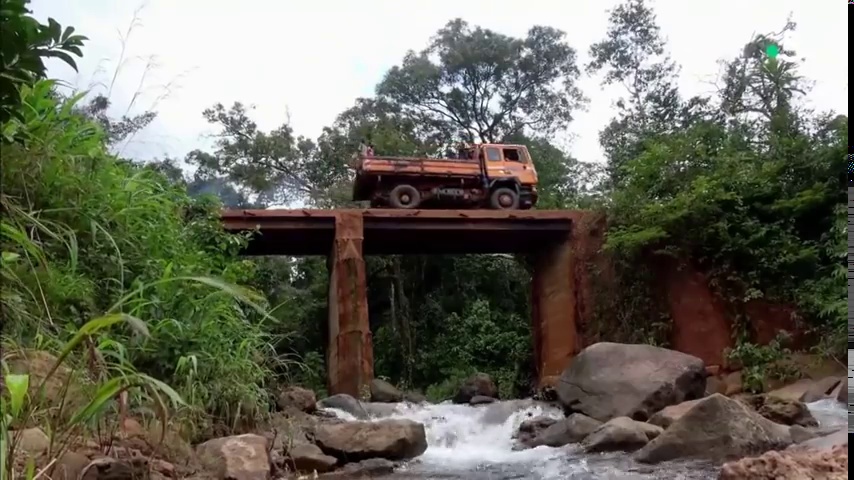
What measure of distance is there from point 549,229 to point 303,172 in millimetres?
11399

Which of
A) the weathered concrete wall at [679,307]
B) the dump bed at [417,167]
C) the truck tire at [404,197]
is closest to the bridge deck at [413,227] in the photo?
the weathered concrete wall at [679,307]

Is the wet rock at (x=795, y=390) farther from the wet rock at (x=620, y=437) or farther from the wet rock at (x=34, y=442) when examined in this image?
the wet rock at (x=34, y=442)

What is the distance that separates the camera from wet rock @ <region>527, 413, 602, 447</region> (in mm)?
6867

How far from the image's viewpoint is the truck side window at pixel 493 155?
48.7 ft

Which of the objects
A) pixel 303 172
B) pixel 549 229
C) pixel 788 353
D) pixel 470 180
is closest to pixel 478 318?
pixel 470 180

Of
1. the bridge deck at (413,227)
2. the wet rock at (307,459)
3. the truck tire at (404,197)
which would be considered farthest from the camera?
the truck tire at (404,197)

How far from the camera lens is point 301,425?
19.7 feet

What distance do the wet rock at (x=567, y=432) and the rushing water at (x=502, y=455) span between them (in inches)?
8.7

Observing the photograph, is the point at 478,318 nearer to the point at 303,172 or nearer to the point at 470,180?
the point at 470,180

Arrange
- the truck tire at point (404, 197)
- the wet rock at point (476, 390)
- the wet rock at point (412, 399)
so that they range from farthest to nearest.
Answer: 1. the truck tire at point (404, 197)
2. the wet rock at point (476, 390)
3. the wet rock at point (412, 399)

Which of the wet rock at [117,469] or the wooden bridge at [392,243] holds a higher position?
the wooden bridge at [392,243]

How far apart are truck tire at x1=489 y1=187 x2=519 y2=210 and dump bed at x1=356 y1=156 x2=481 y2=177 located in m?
0.53

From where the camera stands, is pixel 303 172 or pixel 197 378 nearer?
pixel 197 378

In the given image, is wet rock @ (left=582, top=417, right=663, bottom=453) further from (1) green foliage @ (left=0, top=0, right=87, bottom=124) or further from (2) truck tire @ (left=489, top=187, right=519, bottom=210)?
(2) truck tire @ (left=489, top=187, right=519, bottom=210)
